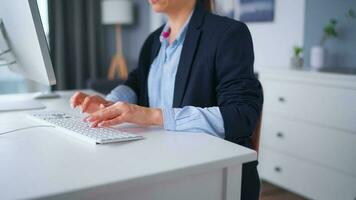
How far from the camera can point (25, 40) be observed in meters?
1.19

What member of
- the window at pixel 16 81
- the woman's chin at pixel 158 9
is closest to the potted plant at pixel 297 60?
the woman's chin at pixel 158 9

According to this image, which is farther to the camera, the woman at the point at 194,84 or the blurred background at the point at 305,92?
the blurred background at the point at 305,92

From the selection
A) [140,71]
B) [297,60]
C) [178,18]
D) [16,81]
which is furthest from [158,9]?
[16,81]

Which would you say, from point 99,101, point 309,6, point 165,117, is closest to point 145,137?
point 165,117

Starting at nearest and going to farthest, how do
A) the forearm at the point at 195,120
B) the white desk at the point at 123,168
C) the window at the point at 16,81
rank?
the white desk at the point at 123,168
the forearm at the point at 195,120
the window at the point at 16,81

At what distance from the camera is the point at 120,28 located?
4.70m

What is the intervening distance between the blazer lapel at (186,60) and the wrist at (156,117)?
0.79 ft

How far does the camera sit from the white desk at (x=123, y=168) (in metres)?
0.68

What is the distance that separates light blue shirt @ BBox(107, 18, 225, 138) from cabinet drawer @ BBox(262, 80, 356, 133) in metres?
1.22

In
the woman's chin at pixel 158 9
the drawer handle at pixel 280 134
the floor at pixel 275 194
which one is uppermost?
the woman's chin at pixel 158 9

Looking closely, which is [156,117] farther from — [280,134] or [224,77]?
[280,134]

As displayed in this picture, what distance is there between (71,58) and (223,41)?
3.57 meters

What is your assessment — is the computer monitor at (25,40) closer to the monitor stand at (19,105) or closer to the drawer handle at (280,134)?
the monitor stand at (19,105)

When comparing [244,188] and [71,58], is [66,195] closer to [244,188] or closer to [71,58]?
[244,188]
